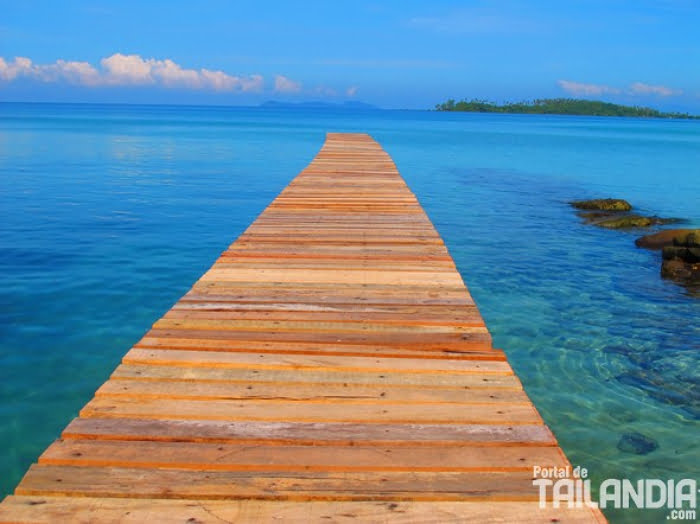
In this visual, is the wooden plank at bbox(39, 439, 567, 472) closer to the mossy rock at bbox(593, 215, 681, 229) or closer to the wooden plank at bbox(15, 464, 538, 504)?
the wooden plank at bbox(15, 464, 538, 504)

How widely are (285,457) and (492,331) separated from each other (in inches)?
222

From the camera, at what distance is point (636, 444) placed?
5.59m

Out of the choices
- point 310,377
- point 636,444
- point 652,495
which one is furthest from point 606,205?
point 310,377

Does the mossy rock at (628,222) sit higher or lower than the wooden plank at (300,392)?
lower

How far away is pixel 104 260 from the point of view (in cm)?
1128

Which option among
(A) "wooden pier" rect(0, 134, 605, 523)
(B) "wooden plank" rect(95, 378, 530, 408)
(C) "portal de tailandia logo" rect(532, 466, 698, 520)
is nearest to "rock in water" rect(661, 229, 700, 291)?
(C) "portal de tailandia logo" rect(532, 466, 698, 520)

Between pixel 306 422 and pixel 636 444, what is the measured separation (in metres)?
3.62

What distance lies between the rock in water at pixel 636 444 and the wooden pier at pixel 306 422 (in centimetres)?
190

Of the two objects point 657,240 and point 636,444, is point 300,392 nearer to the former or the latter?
point 636,444

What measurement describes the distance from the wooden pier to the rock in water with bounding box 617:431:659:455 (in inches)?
Result: 74.8

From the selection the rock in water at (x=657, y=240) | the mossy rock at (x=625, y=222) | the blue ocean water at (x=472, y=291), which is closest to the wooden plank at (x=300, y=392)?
the blue ocean water at (x=472, y=291)

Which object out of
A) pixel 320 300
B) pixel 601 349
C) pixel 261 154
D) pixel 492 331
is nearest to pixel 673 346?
pixel 601 349

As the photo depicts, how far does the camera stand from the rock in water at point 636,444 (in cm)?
550

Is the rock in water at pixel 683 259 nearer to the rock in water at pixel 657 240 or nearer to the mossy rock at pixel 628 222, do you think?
the rock in water at pixel 657 240
